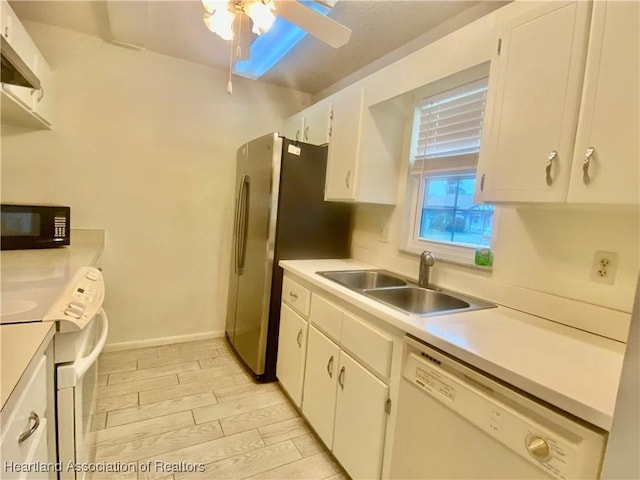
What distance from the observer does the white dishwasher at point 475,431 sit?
733mm

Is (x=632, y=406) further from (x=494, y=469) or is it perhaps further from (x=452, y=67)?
(x=452, y=67)

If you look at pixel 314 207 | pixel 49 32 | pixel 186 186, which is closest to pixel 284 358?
pixel 314 207

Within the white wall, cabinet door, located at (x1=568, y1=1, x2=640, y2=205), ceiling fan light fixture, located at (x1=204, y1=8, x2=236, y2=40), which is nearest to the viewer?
cabinet door, located at (x1=568, y1=1, x2=640, y2=205)

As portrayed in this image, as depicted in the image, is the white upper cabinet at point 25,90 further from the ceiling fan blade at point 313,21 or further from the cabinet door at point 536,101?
the cabinet door at point 536,101

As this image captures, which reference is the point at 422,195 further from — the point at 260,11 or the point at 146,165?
the point at 146,165

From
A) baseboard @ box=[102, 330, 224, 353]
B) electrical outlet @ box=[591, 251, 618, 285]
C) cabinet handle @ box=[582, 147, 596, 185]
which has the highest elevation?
cabinet handle @ box=[582, 147, 596, 185]

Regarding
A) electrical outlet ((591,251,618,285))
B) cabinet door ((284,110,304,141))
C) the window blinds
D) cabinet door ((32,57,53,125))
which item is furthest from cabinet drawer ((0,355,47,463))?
cabinet door ((284,110,304,141))

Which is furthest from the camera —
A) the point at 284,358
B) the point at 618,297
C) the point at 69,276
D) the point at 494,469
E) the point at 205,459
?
the point at 284,358

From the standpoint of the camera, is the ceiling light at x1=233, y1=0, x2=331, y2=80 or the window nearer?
the window

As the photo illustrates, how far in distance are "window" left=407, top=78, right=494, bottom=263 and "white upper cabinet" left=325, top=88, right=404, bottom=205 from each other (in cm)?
14

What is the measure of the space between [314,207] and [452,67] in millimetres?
1227

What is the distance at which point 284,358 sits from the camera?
7.07 feet

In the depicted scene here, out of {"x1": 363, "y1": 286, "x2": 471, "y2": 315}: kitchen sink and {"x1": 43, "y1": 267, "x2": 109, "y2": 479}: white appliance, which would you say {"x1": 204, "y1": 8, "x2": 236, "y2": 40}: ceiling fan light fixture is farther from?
{"x1": 363, "y1": 286, "x2": 471, "y2": 315}: kitchen sink

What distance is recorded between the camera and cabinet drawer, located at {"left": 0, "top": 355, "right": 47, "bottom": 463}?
63cm
